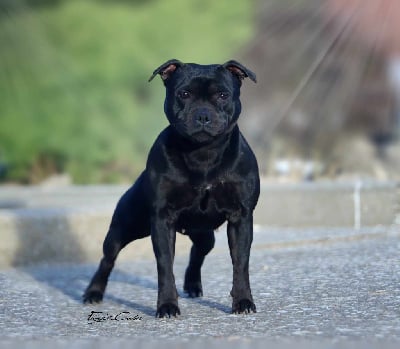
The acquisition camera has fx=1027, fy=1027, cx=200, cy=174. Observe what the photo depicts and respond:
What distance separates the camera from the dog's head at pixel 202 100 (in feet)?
17.1

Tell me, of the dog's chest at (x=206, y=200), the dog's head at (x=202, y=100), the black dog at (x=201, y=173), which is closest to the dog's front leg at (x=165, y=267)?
the black dog at (x=201, y=173)

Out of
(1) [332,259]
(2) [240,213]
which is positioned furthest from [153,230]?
(1) [332,259]

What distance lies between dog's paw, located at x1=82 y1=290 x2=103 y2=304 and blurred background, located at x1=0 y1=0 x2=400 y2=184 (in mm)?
7727

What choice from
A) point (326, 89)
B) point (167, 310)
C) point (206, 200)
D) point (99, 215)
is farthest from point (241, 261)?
point (326, 89)

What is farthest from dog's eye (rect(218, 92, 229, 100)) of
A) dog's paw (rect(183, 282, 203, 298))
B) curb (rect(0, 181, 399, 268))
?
curb (rect(0, 181, 399, 268))

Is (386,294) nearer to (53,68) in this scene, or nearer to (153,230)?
(153,230)

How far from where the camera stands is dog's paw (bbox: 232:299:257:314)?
529 centimetres

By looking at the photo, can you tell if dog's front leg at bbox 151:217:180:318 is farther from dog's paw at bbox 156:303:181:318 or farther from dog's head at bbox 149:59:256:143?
dog's head at bbox 149:59:256:143

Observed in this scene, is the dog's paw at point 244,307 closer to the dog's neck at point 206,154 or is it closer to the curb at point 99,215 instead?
the dog's neck at point 206,154

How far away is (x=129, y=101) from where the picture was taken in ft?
58.4

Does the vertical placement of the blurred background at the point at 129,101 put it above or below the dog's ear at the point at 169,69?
above

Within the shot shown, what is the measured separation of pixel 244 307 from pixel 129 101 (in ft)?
41.8

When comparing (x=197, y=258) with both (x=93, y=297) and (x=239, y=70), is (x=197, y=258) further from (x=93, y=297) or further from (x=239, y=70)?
(x=239, y=70)

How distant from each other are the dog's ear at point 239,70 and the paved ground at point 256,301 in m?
1.25
